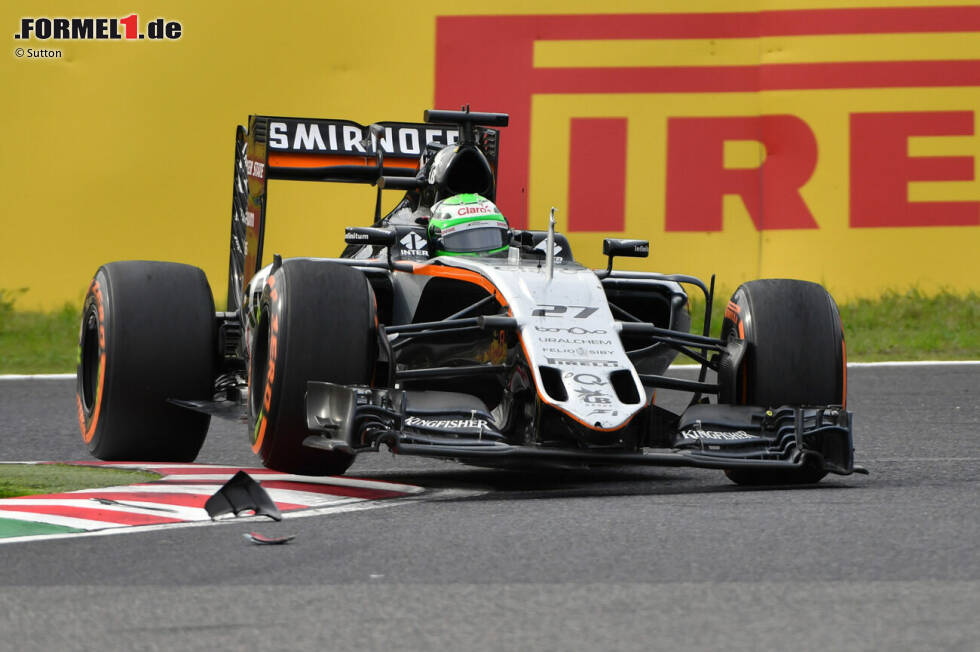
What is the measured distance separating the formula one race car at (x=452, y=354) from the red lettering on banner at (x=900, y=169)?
579 centimetres

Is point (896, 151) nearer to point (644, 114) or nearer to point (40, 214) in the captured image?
point (644, 114)

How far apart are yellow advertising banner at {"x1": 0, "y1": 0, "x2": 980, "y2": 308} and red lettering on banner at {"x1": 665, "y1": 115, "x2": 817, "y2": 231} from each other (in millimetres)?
19

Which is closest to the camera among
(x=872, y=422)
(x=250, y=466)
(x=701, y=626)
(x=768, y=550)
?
(x=701, y=626)

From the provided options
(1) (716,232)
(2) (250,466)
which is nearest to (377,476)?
(2) (250,466)

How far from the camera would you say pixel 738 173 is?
13508mm

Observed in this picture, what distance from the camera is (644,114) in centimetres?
1366

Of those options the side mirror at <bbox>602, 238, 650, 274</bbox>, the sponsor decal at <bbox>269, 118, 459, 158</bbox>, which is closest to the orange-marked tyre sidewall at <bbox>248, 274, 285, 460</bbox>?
the side mirror at <bbox>602, 238, 650, 274</bbox>

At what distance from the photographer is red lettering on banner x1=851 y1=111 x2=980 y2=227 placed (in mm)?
13266

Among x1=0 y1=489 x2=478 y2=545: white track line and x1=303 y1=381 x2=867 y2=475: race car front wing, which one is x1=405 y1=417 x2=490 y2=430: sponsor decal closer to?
x1=303 y1=381 x2=867 y2=475: race car front wing

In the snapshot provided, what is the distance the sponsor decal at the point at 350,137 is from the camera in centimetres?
850

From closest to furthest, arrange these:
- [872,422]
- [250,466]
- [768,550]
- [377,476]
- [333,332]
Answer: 1. [768,550]
2. [333,332]
3. [377,476]
4. [250,466]
5. [872,422]

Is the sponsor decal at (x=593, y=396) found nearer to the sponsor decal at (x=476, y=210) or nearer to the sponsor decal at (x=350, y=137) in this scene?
the sponsor decal at (x=476, y=210)

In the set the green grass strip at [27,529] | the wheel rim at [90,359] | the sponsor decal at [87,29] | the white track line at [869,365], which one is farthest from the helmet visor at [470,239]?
the sponsor decal at [87,29]

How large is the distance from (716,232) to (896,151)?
1610 millimetres
